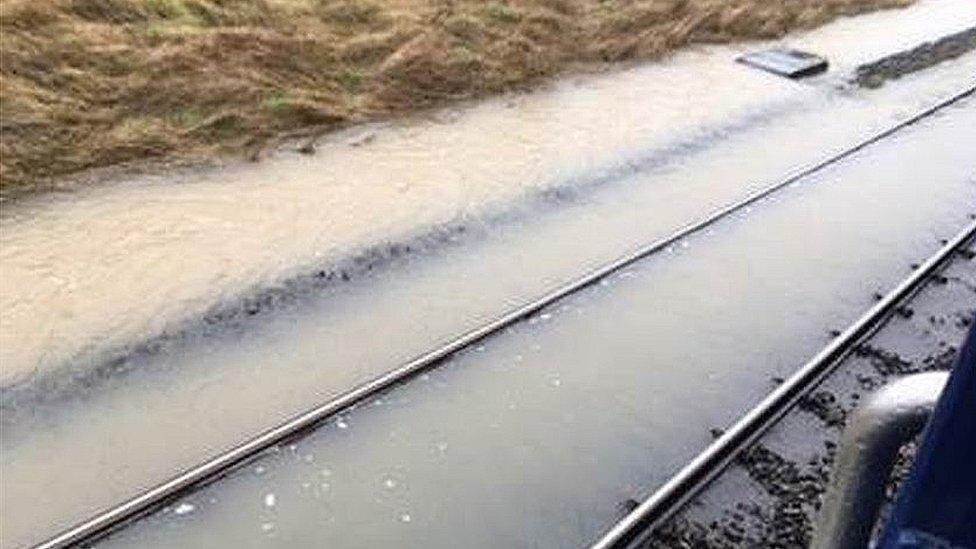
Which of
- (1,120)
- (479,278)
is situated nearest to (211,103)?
(1,120)

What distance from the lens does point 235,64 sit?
13562 millimetres

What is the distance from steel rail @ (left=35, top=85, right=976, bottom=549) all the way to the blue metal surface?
4843mm

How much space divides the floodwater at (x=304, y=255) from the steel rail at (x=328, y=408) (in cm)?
27

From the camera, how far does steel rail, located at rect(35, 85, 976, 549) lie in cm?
608

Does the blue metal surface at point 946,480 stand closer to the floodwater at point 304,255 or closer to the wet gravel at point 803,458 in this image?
the wet gravel at point 803,458

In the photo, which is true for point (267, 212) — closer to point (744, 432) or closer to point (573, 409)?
point (573, 409)

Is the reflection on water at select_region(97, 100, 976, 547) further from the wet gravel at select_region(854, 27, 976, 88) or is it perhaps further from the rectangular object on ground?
the wet gravel at select_region(854, 27, 976, 88)

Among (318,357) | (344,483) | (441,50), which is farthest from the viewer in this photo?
(441,50)

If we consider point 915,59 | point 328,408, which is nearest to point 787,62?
point 915,59

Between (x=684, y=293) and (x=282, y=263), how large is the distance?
3756mm

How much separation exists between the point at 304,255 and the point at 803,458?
192 inches

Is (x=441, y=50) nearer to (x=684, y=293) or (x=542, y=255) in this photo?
(x=542, y=255)

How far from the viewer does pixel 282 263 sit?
9727 mm

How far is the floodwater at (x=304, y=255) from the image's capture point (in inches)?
288
